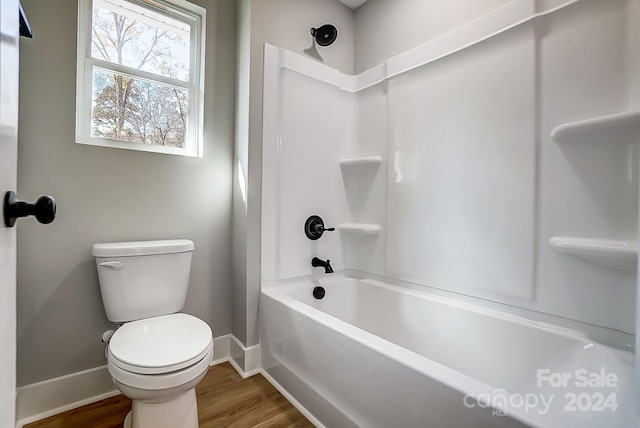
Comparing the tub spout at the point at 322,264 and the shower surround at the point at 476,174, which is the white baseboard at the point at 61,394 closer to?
the shower surround at the point at 476,174

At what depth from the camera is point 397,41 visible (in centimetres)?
197

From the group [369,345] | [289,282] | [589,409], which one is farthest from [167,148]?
[589,409]

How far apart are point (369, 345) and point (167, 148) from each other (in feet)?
5.12

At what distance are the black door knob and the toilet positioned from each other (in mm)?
726

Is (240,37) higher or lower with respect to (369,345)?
higher

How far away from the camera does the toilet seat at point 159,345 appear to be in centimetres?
106

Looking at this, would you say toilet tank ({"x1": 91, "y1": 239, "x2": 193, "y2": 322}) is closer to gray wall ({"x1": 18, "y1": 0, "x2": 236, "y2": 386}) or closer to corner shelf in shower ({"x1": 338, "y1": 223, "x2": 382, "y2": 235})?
gray wall ({"x1": 18, "y1": 0, "x2": 236, "y2": 386})

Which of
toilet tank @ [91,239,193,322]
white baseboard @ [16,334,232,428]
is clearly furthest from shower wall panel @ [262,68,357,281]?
white baseboard @ [16,334,232,428]

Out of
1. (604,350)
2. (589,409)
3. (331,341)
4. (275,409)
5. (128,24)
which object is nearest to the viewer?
(589,409)

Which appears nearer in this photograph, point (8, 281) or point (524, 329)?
point (8, 281)

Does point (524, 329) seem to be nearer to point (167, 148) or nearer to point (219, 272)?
point (219, 272)

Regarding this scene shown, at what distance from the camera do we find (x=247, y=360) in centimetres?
177

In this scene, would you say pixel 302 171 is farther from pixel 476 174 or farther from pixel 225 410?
pixel 225 410

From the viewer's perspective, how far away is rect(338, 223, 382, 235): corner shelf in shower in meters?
2.04
